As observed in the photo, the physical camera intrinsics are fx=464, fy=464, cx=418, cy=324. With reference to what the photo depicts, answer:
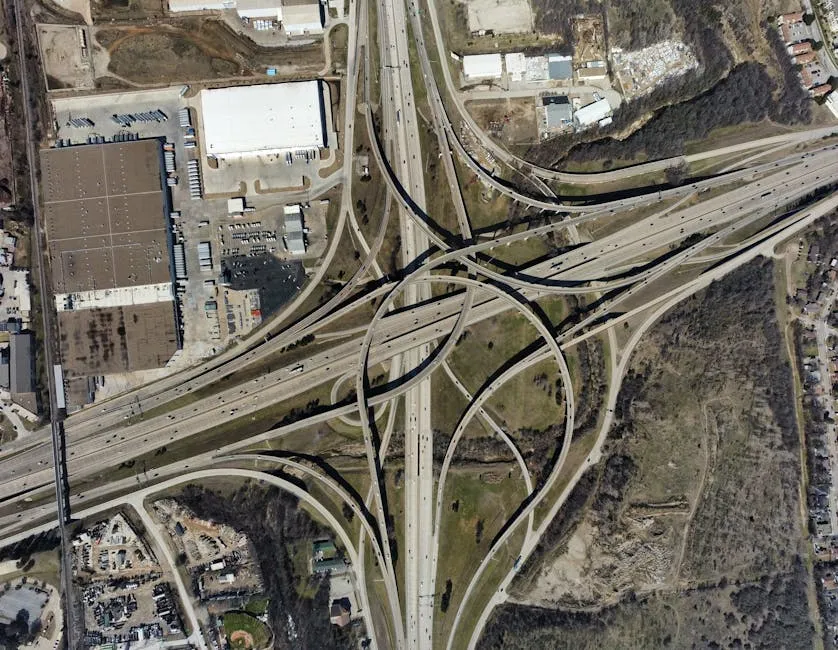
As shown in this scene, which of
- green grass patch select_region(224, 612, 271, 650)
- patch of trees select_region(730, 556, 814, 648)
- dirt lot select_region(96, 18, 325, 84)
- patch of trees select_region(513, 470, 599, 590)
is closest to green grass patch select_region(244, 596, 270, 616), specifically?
green grass patch select_region(224, 612, 271, 650)

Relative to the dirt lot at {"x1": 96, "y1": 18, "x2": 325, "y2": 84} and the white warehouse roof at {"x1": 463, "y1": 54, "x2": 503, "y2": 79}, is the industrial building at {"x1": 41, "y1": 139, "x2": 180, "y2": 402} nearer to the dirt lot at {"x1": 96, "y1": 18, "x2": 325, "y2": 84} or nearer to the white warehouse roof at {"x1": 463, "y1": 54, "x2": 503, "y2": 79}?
the dirt lot at {"x1": 96, "y1": 18, "x2": 325, "y2": 84}

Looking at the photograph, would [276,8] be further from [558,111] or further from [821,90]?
[821,90]

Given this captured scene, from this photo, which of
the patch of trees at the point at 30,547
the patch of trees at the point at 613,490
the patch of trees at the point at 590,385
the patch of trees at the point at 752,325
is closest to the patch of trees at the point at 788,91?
the patch of trees at the point at 752,325

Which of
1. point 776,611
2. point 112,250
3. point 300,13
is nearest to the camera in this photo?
point 300,13

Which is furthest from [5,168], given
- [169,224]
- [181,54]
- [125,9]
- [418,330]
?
[418,330]

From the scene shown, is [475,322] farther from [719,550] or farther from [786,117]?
[786,117]
